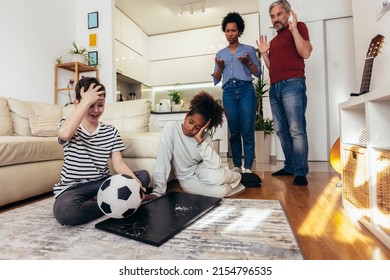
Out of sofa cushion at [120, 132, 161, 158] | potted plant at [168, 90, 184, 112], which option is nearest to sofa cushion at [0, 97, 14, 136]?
sofa cushion at [120, 132, 161, 158]

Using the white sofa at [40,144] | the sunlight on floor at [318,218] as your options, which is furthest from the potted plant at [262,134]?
the sunlight on floor at [318,218]

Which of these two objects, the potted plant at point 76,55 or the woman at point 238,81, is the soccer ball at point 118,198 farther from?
the potted plant at point 76,55

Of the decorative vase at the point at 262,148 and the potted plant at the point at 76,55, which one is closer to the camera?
the potted plant at the point at 76,55

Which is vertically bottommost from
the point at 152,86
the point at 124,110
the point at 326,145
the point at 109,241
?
the point at 109,241

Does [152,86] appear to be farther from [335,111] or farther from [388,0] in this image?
[388,0]

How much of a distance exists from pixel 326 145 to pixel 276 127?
1.48 meters

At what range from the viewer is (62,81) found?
312 cm

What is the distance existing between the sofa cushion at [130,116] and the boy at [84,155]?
839 mm

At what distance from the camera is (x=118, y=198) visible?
942 millimetres

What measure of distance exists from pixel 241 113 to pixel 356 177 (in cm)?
103

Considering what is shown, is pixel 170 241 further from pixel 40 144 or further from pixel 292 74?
pixel 292 74

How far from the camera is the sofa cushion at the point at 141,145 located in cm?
172

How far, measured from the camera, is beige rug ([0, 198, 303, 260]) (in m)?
0.74
